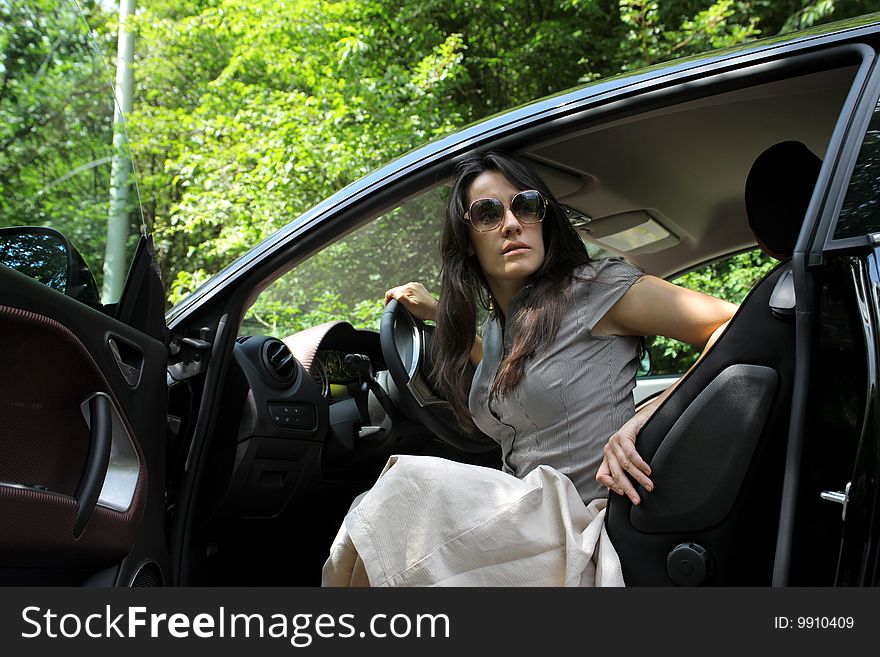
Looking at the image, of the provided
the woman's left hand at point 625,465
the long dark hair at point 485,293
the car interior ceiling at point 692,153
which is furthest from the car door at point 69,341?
the car interior ceiling at point 692,153

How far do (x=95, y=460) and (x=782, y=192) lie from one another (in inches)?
52.2

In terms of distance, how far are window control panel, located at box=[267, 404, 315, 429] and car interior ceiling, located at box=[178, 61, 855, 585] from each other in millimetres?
55

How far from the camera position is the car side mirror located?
135cm

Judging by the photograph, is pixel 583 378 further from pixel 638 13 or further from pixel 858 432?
pixel 638 13

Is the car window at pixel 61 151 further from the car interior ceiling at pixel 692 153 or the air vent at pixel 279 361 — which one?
the car interior ceiling at pixel 692 153

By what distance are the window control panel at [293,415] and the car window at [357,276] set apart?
1.42 meters

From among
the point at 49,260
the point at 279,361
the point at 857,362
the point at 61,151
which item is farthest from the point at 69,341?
the point at 857,362

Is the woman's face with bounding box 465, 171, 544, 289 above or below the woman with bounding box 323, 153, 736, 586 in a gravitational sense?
above

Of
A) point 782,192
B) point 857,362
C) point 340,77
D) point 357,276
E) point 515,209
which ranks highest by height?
point 340,77

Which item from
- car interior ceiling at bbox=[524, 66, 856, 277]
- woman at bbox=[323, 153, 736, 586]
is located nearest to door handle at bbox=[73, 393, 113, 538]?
woman at bbox=[323, 153, 736, 586]

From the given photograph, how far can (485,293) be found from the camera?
2.22 metres

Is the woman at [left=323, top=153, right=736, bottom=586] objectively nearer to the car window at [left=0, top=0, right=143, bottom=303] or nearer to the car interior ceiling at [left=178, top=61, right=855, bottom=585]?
the car interior ceiling at [left=178, top=61, right=855, bottom=585]

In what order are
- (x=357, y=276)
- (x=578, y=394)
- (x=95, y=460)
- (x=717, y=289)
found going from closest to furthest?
1. (x=95, y=460)
2. (x=578, y=394)
3. (x=717, y=289)
4. (x=357, y=276)

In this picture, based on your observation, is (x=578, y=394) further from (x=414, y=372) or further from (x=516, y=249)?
(x=414, y=372)
